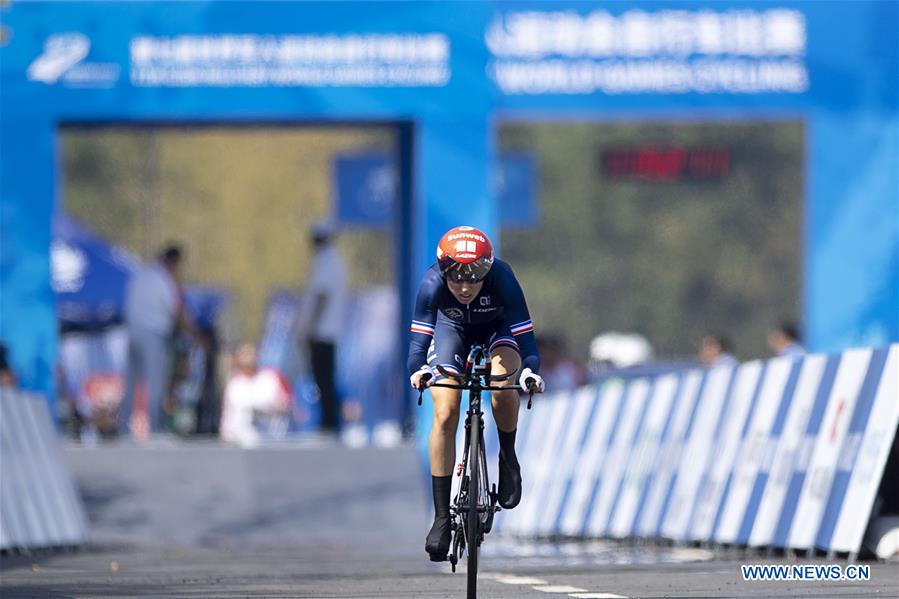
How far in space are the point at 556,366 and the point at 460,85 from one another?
4.82 meters

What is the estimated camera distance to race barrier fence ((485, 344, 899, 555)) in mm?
13805

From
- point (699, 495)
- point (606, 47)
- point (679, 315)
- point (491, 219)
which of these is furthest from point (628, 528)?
point (679, 315)

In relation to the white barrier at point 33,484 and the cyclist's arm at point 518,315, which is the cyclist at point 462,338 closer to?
the cyclist's arm at point 518,315

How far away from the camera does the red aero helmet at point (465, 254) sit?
10984mm

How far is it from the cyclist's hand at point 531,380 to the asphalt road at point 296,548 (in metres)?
1.14

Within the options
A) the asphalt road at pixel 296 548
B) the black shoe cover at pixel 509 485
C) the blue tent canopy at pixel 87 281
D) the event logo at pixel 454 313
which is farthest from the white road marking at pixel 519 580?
the blue tent canopy at pixel 87 281

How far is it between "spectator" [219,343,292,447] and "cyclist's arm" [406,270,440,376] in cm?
1145

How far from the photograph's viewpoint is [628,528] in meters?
18.7

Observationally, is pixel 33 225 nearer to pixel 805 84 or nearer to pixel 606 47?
pixel 606 47

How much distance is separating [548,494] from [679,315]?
58971 millimetres

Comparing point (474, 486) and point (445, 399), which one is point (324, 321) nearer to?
point (445, 399)

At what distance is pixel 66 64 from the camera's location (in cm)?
2117

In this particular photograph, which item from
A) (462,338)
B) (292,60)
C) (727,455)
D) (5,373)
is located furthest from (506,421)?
(292,60)

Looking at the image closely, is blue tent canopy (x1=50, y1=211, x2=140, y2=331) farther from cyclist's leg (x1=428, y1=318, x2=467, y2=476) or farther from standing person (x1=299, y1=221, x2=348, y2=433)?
cyclist's leg (x1=428, y1=318, x2=467, y2=476)
